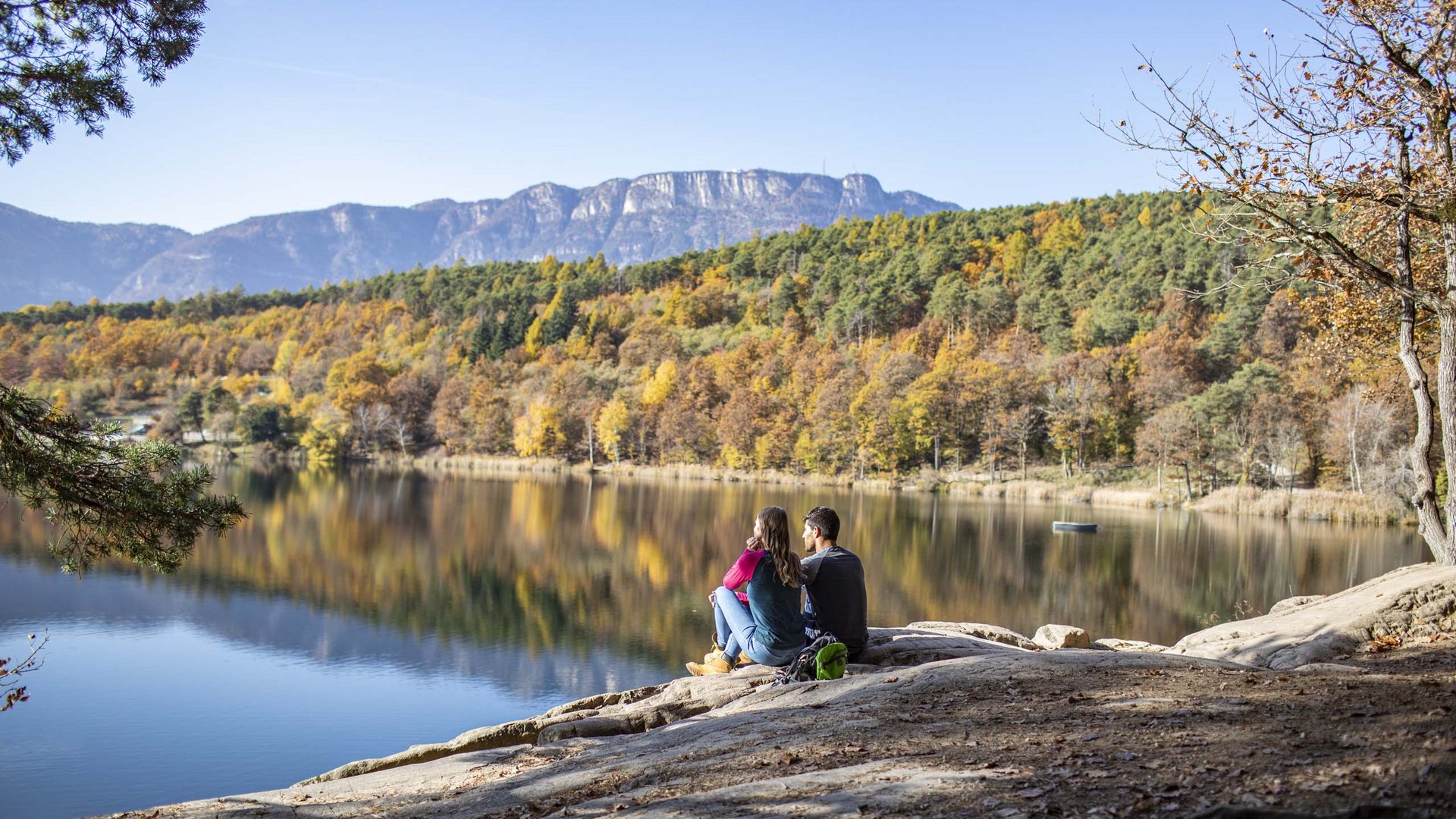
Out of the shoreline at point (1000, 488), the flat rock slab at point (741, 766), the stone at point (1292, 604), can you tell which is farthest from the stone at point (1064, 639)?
the shoreline at point (1000, 488)

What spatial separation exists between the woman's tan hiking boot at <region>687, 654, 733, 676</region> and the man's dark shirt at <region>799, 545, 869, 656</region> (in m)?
1.01

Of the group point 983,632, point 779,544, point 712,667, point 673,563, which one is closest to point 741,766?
point 779,544

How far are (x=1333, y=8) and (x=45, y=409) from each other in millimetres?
11100

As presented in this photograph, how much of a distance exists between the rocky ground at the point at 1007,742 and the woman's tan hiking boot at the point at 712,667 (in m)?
0.25

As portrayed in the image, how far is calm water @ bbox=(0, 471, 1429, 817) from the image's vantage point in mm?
13016

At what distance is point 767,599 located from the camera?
25.1ft

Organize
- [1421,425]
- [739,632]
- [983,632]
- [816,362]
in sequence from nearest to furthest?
[739,632], [1421,425], [983,632], [816,362]

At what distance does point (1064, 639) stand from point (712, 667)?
14.3ft

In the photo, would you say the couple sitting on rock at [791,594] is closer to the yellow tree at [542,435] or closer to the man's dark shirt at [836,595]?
the man's dark shirt at [836,595]

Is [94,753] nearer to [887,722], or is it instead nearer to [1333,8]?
[887,722]

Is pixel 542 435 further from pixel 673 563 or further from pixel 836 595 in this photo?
pixel 836 595

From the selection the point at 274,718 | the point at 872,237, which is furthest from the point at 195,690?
the point at 872,237

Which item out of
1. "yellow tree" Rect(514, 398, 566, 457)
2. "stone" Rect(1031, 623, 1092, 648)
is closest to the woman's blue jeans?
"stone" Rect(1031, 623, 1092, 648)

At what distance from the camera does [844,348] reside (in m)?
85.2
